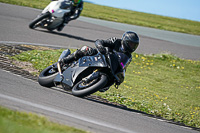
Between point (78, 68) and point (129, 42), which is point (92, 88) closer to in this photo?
point (78, 68)

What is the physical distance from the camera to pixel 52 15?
1460 cm

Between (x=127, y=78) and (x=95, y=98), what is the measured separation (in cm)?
361

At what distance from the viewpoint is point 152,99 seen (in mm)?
9195

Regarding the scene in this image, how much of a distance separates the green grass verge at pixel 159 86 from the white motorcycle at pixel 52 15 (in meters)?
3.07

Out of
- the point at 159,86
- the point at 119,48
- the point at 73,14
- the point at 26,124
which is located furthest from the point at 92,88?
the point at 73,14

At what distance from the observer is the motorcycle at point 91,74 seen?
21.6 feet

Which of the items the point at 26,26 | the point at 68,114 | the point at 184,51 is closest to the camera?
the point at 68,114

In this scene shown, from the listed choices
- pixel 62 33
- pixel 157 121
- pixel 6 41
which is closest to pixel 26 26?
pixel 62 33

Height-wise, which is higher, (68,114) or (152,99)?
(68,114)

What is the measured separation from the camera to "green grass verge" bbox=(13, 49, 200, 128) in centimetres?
806

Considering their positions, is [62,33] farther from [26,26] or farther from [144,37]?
[144,37]

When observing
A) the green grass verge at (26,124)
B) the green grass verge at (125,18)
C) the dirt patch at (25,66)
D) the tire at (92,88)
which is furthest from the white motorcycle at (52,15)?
the green grass verge at (26,124)

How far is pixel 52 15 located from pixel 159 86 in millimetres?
5789

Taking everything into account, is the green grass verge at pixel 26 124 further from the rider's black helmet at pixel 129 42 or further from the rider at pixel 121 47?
the rider's black helmet at pixel 129 42
